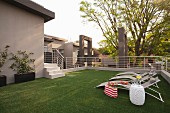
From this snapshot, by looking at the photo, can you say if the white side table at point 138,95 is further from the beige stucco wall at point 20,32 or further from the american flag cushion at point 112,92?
the beige stucco wall at point 20,32

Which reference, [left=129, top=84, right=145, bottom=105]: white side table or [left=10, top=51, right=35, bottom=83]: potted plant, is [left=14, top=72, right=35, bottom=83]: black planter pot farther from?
[left=129, top=84, right=145, bottom=105]: white side table

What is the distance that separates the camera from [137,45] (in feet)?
41.1

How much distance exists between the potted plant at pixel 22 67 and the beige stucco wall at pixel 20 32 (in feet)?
0.80

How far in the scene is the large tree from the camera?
452 inches

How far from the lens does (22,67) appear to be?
5.84 metres

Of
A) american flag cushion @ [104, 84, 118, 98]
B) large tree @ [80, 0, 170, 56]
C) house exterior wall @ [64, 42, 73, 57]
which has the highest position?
large tree @ [80, 0, 170, 56]

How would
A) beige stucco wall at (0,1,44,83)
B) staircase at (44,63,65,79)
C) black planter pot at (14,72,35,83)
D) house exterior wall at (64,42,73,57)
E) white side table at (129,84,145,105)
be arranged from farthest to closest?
house exterior wall at (64,42,73,57), staircase at (44,63,65,79), black planter pot at (14,72,35,83), beige stucco wall at (0,1,44,83), white side table at (129,84,145,105)

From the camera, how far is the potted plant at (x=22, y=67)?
5.61m

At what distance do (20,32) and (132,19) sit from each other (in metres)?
10.9

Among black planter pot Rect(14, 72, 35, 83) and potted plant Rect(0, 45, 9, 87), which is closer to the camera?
potted plant Rect(0, 45, 9, 87)

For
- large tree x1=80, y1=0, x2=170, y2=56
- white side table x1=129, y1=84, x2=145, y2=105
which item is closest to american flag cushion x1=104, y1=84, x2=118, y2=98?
white side table x1=129, y1=84, x2=145, y2=105

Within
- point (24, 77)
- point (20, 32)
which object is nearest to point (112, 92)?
point (24, 77)

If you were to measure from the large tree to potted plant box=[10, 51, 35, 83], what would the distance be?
32.8ft

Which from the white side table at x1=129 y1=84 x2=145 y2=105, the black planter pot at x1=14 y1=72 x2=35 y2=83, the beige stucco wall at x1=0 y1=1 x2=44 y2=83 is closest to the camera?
the white side table at x1=129 y1=84 x2=145 y2=105
